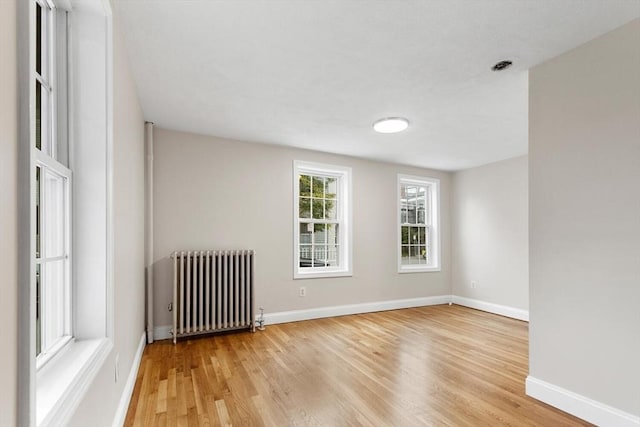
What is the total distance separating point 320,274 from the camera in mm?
4688

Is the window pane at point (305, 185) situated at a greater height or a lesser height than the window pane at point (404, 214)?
greater

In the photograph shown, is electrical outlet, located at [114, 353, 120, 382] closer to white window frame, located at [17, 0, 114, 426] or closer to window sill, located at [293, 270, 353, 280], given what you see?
white window frame, located at [17, 0, 114, 426]

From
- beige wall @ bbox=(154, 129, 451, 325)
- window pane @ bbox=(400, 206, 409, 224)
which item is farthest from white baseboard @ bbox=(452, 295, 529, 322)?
window pane @ bbox=(400, 206, 409, 224)

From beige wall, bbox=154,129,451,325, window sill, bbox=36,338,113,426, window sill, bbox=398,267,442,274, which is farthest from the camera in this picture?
window sill, bbox=398,267,442,274

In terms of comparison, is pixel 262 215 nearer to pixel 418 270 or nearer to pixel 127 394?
pixel 127 394

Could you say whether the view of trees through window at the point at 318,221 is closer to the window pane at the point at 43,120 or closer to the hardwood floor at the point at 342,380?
the hardwood floor at the point at 342,380

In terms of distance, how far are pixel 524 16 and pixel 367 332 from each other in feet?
11.2

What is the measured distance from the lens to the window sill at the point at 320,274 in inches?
178

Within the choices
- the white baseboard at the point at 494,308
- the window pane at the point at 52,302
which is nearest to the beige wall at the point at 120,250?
the window pane at the point at 52,302

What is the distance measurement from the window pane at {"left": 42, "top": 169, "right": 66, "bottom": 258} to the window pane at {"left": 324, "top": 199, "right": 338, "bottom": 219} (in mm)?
3770

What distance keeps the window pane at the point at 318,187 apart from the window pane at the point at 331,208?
0.15 m

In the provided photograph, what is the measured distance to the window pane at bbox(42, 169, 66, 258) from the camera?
1.26 meters

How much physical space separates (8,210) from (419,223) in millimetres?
5806

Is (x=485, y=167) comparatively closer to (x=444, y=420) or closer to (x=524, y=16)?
(x=524, y=16)
